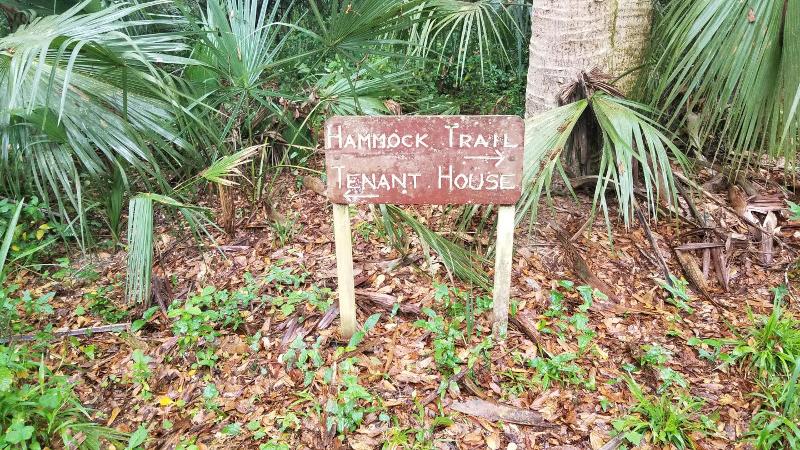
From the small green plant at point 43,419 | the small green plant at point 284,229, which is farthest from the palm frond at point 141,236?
the small green plant at point 284,229

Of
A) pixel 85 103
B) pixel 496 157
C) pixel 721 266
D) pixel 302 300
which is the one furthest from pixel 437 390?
pixel 85 103

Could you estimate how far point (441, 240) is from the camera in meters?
2.72

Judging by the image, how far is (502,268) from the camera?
230 cm

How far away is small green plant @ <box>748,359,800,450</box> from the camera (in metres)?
2.04

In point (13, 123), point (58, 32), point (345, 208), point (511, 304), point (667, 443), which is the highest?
point (58, 32)

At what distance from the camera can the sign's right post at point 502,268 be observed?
7.23 ft

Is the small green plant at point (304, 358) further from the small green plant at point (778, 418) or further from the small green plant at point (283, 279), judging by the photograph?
the small green plant at point (778, 418)

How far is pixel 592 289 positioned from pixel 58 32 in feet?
8.86

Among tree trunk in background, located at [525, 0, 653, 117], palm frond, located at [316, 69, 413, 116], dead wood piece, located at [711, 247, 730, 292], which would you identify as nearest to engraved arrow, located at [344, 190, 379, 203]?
palm frond, located at [316, 69, 413, 116]

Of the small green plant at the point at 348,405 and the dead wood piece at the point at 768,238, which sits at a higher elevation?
the dead wood piece at the point at 768,238

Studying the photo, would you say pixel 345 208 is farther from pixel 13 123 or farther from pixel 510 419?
pixel 13 123

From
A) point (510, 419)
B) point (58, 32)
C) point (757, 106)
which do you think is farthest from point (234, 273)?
point (757, 106)

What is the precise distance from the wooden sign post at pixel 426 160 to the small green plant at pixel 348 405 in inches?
29.1

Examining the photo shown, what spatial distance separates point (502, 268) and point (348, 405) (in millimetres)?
857
